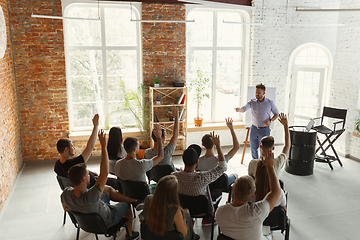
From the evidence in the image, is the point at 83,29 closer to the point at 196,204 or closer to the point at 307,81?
Answer: the point at 196,204

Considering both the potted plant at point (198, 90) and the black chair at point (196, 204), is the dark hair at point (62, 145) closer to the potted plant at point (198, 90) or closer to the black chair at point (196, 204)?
the black chair at point (196, 204)

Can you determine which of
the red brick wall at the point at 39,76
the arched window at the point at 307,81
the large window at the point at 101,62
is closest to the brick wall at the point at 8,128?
the red brick wall at the point at 39,76

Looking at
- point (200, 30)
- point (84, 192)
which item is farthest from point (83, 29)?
point (84, 192)

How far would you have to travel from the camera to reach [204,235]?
4195mm

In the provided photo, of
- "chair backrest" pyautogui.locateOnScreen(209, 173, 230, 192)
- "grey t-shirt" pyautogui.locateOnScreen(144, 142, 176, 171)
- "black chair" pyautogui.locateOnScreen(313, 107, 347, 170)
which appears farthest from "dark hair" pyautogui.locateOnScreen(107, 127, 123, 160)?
"black chair" pyautogui.locateOnScreen(313, 107, 347, 170)

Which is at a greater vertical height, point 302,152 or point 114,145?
point 114,145

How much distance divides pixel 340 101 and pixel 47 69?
22.7 ft

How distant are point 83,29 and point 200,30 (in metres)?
2.87

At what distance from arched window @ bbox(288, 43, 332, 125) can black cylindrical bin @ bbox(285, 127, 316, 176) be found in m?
2.20

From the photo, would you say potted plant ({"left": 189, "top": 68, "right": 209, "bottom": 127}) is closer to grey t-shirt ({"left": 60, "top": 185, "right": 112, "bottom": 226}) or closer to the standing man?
the standing man

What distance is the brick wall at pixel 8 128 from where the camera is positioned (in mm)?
5203

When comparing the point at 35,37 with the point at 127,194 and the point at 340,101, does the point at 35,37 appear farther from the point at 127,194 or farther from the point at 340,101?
the point at 340,101

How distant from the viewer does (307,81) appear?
27.0 ft

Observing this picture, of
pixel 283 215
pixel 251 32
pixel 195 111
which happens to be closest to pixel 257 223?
pixel 283 215
